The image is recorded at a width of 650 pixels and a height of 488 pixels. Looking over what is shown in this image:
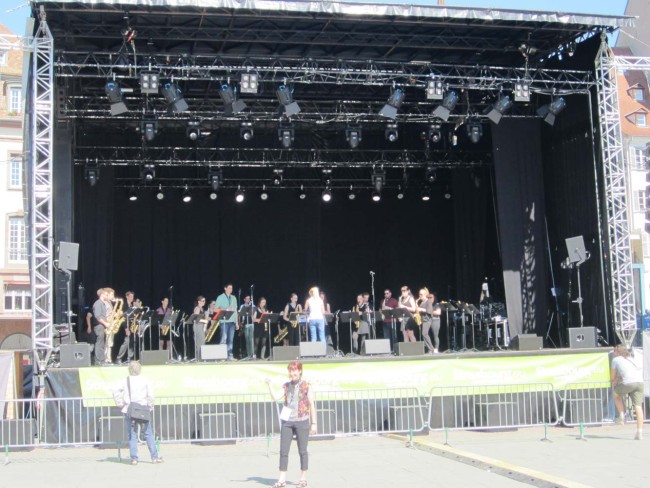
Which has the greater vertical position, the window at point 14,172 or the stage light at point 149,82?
the window at point 14,172

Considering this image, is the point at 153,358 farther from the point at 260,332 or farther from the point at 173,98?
the point at 173,98

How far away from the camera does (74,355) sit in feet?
46.6

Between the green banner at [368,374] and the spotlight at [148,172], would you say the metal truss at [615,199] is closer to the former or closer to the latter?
the green banner at [368,374]

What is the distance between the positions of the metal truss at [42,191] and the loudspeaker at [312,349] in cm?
463

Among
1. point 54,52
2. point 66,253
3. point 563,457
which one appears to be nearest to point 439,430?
point 563,457

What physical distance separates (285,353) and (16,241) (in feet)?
83.5

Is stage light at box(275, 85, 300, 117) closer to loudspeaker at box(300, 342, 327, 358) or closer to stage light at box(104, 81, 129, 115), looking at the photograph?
stage light at box(104, 81, 129, 115)

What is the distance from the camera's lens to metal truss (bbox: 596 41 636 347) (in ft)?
55.2

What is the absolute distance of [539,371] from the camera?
50.3 ft

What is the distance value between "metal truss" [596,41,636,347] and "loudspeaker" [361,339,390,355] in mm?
4897

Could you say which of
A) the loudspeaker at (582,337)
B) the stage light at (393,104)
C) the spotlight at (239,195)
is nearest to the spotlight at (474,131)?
the stage light at (393,104)

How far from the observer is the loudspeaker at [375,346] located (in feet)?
52.3

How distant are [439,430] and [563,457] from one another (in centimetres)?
356

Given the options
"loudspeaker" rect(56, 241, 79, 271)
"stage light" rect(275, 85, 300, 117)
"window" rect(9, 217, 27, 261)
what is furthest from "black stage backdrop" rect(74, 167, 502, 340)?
"window" rect(9, 217, 27, 261)
